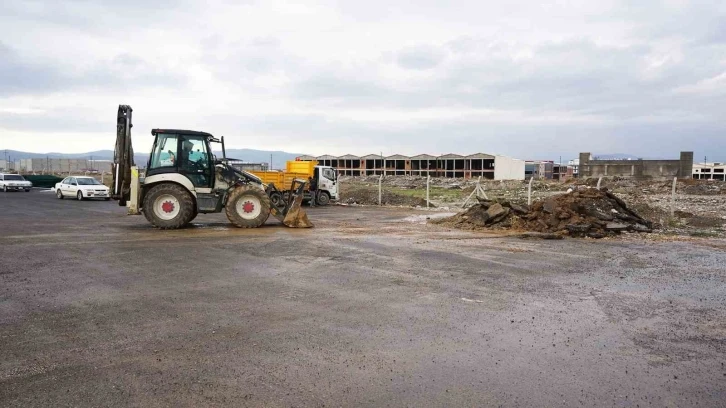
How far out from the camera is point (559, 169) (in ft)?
252

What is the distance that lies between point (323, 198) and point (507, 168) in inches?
1414

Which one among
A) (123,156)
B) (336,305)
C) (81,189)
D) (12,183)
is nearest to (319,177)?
(123,156)

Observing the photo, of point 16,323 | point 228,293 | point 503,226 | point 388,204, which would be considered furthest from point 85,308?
point 388,204

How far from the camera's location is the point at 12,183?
40.8 meters

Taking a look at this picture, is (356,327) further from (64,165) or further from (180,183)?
(64,165)

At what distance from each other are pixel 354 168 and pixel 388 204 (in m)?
38.2

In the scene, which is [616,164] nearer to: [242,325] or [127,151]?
[127,151]

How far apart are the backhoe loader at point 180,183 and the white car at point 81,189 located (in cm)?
1747

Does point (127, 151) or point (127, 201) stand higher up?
point (127, 151)

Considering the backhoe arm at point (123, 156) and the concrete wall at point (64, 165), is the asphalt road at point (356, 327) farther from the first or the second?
the concrete wall at point (64, 165)

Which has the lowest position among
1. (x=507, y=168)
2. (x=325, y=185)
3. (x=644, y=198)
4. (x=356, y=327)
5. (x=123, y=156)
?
(x=356, y=327)

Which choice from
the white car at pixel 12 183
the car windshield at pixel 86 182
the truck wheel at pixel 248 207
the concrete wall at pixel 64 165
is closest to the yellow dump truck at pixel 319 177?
the truck wheel at pixel 248 207

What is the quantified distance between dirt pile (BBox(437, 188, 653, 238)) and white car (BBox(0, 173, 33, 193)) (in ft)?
127

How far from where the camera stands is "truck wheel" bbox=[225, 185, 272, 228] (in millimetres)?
15742
